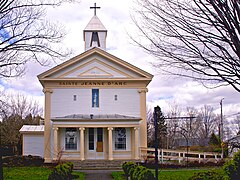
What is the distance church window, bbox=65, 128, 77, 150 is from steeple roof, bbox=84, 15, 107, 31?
11.2 metres

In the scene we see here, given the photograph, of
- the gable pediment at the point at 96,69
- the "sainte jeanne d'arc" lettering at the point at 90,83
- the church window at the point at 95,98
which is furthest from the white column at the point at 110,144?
the gable pediment at the point at 96,69

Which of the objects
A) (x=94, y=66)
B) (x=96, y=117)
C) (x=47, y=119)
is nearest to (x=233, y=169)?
(x=96, y=117)

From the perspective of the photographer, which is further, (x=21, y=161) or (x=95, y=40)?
(x=95, y=40)

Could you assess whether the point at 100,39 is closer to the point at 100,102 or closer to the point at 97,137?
the point at 100,102

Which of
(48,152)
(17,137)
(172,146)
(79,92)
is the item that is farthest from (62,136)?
(172,146)

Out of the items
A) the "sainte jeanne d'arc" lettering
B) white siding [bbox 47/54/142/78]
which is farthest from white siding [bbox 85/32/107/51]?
the "sainte jeanne d'arc" lettering

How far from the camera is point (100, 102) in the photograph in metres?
36.1

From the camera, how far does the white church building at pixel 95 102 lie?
35062 millimetres

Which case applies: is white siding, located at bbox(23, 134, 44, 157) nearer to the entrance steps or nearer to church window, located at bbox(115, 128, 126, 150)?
the entrance steps

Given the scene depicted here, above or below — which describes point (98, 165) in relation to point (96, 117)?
below

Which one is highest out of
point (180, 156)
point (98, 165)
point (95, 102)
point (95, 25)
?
point (95, 25)

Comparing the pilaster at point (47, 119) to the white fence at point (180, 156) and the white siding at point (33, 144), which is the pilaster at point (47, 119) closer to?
the white siding at point (33, 144)

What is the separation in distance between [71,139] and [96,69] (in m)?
6.37

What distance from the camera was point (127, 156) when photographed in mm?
34875
